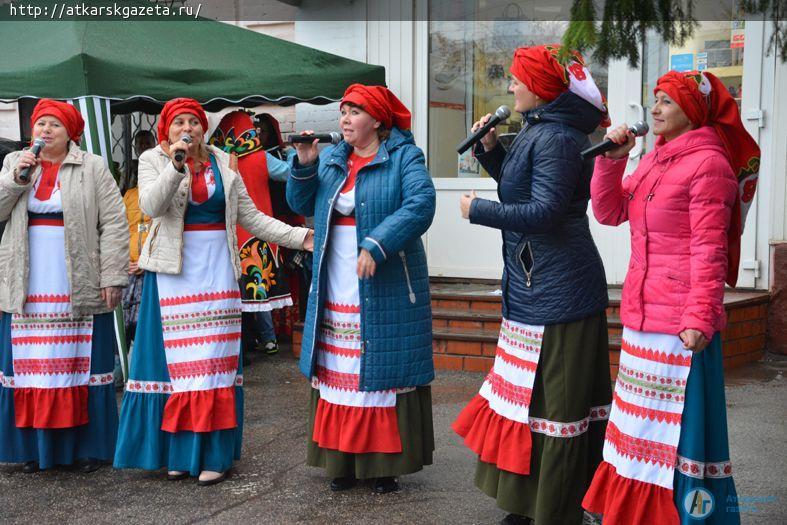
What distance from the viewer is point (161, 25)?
7770 mm

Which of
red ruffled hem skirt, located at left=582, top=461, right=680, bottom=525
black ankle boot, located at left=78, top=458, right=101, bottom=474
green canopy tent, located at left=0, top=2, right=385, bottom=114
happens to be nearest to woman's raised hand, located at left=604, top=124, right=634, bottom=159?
red ruffled hem skirt, located at left=582, top=461, right=680, bottom=525

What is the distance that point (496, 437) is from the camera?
390cm

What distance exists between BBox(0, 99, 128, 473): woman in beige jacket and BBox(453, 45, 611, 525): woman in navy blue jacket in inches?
88.8

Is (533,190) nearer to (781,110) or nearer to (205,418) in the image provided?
(205,418)

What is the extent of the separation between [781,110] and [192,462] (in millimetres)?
5065

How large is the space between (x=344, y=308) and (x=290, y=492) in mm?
962

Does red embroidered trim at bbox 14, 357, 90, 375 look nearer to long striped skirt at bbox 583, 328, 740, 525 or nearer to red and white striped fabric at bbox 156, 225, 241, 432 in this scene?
red and white striped fabric at bbox 156, 225, 241, 432

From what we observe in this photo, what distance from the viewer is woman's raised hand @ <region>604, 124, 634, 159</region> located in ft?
11.6

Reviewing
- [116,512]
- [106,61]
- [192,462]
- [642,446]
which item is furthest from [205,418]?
[106,61]

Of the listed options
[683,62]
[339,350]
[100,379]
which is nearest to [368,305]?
[339,350]

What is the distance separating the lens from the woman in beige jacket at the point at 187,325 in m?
4.75

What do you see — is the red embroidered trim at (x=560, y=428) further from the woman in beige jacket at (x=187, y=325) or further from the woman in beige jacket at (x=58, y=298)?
the woman in beige jacket at (x=58, y=298)

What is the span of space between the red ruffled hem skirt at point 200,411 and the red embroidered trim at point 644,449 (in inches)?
82.2

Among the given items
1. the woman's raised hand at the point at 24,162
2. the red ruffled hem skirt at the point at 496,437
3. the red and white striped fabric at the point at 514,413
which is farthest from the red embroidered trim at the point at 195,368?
the red and white striped fabric at the point at 514,413
